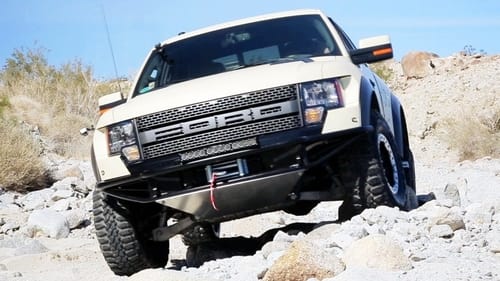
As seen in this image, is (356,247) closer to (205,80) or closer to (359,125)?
(359,125)

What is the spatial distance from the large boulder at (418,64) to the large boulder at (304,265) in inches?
1096

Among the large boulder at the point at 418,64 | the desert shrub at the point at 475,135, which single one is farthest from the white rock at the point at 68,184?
the large boulder at the point at 418,64

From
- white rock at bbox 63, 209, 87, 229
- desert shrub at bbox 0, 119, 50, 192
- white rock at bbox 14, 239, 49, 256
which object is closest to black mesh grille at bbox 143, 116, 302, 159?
white rock at bbox 14, 239, 49, 256

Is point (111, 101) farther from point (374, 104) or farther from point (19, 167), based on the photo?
point (19, 167)

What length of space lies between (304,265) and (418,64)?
2904cm

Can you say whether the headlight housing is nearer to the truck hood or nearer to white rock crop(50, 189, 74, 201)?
the truck hood

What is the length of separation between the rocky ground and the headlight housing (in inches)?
35.8

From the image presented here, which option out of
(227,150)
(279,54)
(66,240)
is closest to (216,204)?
(227,150)

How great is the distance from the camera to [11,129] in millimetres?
17188

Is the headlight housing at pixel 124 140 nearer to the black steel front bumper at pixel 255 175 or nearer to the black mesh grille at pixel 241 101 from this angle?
the black steel front bumper at pixel 255 175

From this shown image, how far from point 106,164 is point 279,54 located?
1.72m

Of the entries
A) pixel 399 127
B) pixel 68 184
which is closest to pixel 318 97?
pixel 399 127

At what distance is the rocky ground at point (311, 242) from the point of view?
4598 mm

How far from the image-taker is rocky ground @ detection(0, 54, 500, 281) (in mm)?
4598
